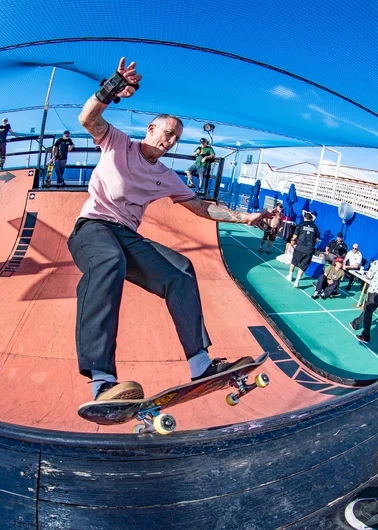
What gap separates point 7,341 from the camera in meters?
4.22

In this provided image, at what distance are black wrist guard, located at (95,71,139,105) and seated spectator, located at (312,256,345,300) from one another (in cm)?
799

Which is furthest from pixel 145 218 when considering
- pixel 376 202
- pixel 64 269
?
pixel 376 202

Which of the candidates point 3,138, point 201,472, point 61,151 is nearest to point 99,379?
point 201,472

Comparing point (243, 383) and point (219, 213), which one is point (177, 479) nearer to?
point (243, 383)

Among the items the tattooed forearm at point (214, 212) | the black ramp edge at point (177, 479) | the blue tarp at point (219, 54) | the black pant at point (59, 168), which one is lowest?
the black ramp edge at point (177, 479)

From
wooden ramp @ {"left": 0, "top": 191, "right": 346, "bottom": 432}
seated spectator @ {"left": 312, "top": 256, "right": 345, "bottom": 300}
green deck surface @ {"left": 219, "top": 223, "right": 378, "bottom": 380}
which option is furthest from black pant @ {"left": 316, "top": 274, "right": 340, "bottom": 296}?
wooden ramp @ {"left": 0, "top": 191, "right": 346, "bottom": 432}

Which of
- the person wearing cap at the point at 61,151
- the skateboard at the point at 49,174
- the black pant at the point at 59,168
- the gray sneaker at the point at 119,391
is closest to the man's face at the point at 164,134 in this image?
the gray sneaker at the point at 119,391

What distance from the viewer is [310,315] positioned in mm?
7598

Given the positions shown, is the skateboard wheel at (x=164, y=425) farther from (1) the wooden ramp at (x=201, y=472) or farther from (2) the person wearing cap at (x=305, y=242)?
(2) the person wearing cap at (x=305, y=242)

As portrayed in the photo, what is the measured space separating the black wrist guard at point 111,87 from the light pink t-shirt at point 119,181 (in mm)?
264

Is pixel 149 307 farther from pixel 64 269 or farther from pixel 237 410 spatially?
pixel 237 410

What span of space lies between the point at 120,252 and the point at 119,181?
0.52 m

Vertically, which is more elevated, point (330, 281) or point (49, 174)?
point (49, 174)

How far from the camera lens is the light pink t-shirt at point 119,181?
2148 mm
